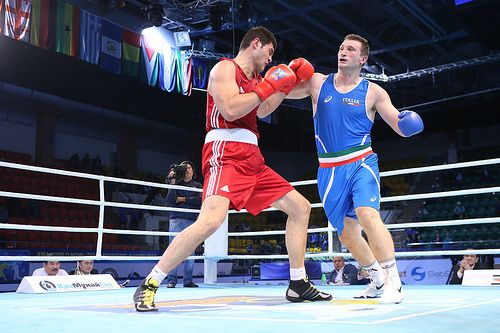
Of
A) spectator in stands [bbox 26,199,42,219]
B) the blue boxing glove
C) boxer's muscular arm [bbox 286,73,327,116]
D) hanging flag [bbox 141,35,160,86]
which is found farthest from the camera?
hanging flag [bbox 141,35,160,86]

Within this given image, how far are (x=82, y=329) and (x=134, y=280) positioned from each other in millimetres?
5536

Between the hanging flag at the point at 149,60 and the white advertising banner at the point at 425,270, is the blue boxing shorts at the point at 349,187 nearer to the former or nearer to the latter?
the white advertising banner at the point at 425,270

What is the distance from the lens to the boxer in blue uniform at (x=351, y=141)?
2539 millimetres

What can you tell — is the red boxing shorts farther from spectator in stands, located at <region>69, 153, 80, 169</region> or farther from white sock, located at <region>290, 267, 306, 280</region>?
spectator in stands, located at <region>69, 153, 80, 169</region>

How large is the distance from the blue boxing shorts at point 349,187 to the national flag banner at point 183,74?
815cm

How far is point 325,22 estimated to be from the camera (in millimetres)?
10961

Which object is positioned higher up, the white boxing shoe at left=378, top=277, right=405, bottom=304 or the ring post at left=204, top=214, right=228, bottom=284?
the ring post at left=204, top=214, right=228, bottom=284

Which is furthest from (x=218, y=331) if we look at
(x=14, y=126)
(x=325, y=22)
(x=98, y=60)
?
(x=14, y=126)

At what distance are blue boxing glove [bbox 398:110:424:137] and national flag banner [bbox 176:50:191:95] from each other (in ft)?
27.5

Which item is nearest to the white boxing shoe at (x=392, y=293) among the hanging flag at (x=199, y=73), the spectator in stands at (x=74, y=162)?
the hanging flag at (x=199, y=73)

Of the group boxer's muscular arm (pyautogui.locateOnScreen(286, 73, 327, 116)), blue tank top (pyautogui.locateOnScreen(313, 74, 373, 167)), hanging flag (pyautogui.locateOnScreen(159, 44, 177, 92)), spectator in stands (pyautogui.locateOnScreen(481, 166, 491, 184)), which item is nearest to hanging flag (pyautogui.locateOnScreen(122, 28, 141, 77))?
hanging flag (pyautogui.locateOnScreen(159, 44, 177, 92))

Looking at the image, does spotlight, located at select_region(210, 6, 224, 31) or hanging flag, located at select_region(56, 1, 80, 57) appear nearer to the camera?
hanging flag, located at select_region(56, 1, 80, 57)

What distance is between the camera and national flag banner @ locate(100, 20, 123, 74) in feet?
30.1

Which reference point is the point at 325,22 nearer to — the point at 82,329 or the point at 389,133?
the point at 389,133
